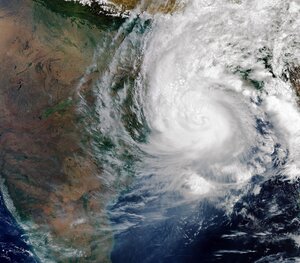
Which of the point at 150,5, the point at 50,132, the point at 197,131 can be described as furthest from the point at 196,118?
the point at 50,132

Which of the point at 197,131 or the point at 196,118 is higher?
the point at 196,118

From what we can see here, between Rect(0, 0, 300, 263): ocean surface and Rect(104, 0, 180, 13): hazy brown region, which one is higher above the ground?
Rect(104, 0, 180, 13): hazy brown region

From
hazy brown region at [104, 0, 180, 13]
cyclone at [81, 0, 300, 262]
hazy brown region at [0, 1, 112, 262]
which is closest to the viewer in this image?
cyclone at [81, 0, 300, 262]

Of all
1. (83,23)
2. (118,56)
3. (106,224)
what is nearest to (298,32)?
(118,56)

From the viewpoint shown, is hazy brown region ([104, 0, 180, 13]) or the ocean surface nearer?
the ocean surface

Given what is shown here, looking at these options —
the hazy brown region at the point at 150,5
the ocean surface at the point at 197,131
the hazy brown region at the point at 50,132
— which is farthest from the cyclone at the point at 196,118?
the hazy brown region at the point at 50,132

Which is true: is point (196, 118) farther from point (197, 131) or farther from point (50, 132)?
point (50, 132)

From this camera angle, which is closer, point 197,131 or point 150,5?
point 197,131

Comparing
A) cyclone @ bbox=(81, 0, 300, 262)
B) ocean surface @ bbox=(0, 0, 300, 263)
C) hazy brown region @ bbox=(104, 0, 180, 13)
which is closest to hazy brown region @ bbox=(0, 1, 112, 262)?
ocean surface @ bbox=(0, 0, 300, 263)

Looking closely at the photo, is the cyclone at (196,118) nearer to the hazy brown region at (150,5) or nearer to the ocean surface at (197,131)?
the ocean surface at (197,131)

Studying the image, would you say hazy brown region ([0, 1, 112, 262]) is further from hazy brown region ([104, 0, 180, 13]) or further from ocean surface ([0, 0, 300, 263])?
hazy brown region ([104, 0, 180, 13])
